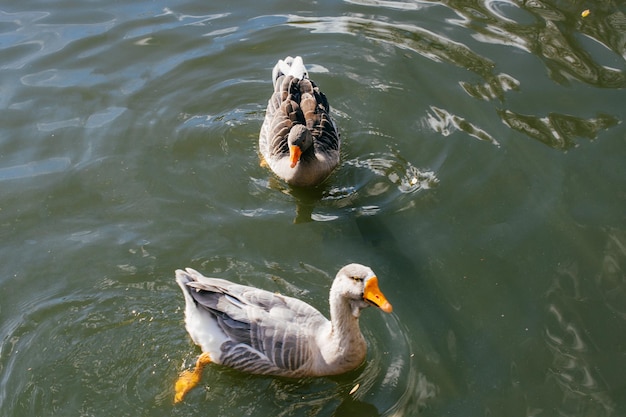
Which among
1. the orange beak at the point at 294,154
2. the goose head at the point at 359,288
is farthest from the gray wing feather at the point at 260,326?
the orange beak at the point at 294,154

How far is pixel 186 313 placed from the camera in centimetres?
588

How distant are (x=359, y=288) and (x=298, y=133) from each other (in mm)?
2809

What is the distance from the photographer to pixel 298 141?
7613 mm

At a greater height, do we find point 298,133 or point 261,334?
point 298,133

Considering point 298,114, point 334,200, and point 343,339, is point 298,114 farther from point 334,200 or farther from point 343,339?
point 343,339

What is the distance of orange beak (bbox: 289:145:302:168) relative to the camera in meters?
7.54

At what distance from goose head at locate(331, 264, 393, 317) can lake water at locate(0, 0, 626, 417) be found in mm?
736

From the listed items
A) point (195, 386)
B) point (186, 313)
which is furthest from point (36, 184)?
point (195, 386)

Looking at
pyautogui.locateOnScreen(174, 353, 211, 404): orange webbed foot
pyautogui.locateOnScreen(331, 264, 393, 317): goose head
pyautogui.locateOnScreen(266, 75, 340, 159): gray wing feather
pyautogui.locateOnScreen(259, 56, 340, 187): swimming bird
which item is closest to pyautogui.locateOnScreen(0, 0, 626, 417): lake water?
pyautogui.locateOnScreen(174, 353, 211, 404): orange webbed foot

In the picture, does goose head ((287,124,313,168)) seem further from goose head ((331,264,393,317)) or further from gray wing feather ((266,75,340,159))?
goose head ((331,264,393,317))

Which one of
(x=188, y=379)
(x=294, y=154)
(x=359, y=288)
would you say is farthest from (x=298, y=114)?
(x=188, y=379)

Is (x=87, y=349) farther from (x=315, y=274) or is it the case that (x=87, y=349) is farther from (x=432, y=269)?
(x=432, y=269)

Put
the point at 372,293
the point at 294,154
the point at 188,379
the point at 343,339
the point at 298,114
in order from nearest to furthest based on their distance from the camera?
1. the point at 372,293
2. the point at 343,339
3. the point at 188,379
4. the point at 294,154
5. the point at 298,114

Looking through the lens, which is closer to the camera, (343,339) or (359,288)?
(359,288)
